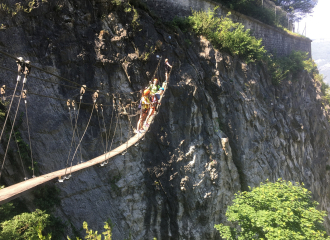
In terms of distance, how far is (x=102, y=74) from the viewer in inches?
293

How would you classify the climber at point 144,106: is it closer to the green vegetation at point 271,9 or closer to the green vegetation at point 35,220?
the green vegetation at point 35,220

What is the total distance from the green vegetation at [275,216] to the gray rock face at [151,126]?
1780 millimetres

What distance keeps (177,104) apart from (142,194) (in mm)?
3596

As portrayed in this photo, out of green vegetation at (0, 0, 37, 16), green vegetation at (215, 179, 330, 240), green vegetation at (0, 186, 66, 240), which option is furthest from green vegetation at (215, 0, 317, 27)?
green vegetation at (0, 186, 66, 240)

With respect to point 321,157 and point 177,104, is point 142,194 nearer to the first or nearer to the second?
point 177,104

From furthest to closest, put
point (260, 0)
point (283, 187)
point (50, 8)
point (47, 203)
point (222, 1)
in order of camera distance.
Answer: point (260, 0) < point (222, 1) < point (283, 187) < point (50, 8) < point (47, 203)

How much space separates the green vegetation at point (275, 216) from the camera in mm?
5738

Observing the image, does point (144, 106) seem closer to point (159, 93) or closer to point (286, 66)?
point (159, 93)

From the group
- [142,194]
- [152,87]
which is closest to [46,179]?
[142,194]

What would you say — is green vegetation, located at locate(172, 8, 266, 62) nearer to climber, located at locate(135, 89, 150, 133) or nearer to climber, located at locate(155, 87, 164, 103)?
climber, located at locate(155, 87, 164, 103)

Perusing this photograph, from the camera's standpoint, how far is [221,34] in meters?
10.3

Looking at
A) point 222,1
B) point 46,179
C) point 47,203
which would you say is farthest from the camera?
point 222,1

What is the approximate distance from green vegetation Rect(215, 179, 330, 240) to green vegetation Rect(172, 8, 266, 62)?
22.4 ft

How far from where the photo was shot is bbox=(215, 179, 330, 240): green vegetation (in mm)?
5738
